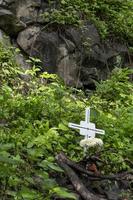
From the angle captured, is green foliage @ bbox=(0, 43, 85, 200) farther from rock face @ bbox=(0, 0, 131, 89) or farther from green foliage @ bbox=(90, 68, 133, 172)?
rock face @ bbox=(0, 0, 131, 89)

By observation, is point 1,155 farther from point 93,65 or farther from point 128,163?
point 93,65

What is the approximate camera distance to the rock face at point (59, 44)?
8.24m

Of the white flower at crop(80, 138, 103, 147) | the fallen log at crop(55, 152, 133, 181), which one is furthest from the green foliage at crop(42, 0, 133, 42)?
the fallen log at crop(55, 152, 133, 181)

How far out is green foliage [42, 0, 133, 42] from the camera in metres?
8.72

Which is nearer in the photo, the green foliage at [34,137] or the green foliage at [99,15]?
the green foliage at [34,137]

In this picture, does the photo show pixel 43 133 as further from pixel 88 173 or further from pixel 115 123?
pixel 115 123

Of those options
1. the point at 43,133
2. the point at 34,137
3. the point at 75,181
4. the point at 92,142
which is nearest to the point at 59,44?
the point at 43,133

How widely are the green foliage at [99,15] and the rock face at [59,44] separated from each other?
16cm

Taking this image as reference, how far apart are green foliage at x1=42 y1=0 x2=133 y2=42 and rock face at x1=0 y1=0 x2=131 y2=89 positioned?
157mm

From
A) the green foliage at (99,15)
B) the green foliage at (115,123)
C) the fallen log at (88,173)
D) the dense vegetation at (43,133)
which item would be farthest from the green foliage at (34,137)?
the green foliage at (99,15)

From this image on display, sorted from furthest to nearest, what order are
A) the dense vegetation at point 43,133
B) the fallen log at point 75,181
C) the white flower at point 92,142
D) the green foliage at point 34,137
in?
the white flower at point 92,142 < the fallen log at point 75,181 < the dense vegetation at point 43,133 < the green foliage at point 34,137

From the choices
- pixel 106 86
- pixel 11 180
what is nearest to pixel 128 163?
pixel 11 180

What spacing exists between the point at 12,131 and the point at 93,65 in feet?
16.3

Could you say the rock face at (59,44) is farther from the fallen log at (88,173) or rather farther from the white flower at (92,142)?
the fallen log at (88,173)
